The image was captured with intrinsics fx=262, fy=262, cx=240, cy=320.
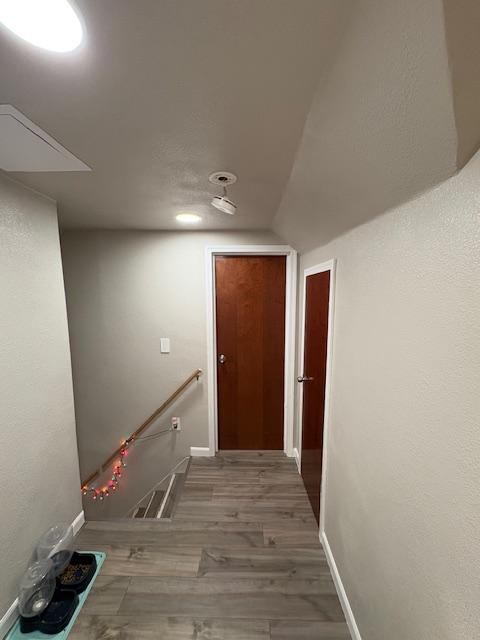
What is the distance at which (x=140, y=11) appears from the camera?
1.75 ft

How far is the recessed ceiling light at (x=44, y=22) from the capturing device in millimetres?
527

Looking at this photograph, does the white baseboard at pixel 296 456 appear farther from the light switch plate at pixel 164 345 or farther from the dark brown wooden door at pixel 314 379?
the light switch plate at pixel 164 345

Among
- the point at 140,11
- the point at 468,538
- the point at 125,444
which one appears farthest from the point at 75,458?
the point at 140,11

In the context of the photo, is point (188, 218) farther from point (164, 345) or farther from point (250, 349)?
point (250, 349)

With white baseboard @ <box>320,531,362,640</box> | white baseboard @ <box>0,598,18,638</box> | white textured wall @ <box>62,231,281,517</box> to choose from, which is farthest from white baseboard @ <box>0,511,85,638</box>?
white baseboard @ <box>320,531,362,640</box>

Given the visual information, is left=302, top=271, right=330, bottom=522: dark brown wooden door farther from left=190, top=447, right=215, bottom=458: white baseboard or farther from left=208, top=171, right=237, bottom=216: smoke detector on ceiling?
left=190, top=447, right=215, bottom=458: white baseboard

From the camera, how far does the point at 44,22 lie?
559mm

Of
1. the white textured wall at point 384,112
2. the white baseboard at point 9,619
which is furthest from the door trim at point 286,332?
the white baseboard at point 9,619

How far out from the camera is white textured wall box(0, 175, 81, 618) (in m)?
1.27

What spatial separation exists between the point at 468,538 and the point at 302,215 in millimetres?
1505

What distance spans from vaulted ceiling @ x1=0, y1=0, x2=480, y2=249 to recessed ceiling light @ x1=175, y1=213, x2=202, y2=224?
71 centimetres

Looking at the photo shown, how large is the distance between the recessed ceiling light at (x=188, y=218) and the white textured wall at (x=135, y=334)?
0.32 m

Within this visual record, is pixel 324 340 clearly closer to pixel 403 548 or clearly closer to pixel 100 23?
pixel 403 548

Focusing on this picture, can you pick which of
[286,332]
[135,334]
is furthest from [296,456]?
[135,334]
